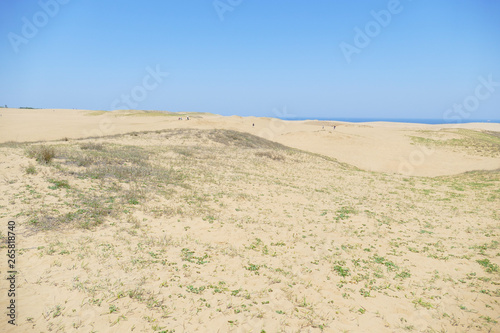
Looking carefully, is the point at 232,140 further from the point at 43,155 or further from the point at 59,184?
the point at 59,184

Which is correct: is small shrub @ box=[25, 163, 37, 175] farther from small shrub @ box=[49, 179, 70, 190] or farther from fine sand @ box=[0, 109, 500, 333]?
small shrub @ box=[49, 179, 70, 190]

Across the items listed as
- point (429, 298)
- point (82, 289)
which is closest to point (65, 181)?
point (82, 289)

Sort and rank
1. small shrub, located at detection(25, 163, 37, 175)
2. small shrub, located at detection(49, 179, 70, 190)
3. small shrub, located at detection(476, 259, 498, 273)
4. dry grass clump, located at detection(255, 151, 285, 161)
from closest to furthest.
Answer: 1. small shrub, located at detection(476, 259, 498, 273)
2. small shrub, located at detection(49, 179, 70, 190)
3. small shrub, located at detection(25, 163, 37, 175)
4. dry grass clump, located at detection(255, 151, 285, 161)

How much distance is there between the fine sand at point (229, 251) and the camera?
5.91 m

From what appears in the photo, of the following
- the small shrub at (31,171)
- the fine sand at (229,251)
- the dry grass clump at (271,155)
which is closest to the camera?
the fine sand at (229,251)

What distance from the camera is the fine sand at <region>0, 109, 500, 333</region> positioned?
5906 millimetres

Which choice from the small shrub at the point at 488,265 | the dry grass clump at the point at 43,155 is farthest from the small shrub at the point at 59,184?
the small shrub at the point at 488,265

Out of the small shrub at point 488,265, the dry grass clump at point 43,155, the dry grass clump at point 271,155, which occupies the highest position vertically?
the dry grass clump at point 43,155

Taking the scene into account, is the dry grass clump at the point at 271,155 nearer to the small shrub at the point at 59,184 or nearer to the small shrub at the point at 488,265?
the small shrub at the point at 59,184

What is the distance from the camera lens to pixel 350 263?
870 cm

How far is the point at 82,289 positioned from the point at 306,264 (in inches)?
245

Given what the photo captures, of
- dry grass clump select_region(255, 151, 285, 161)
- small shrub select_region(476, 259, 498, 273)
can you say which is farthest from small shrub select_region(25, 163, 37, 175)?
small shrub select_region(476, 259, 498, 273)

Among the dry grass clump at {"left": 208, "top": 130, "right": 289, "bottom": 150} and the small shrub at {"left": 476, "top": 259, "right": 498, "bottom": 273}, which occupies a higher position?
the dry grass clump at {"left": 208, "top": 130, "right": 289, "bottom": 150}

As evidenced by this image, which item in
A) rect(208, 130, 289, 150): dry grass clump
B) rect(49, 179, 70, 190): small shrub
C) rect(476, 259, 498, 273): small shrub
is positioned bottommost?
rect(476, 259, 498, 273): small shrub
